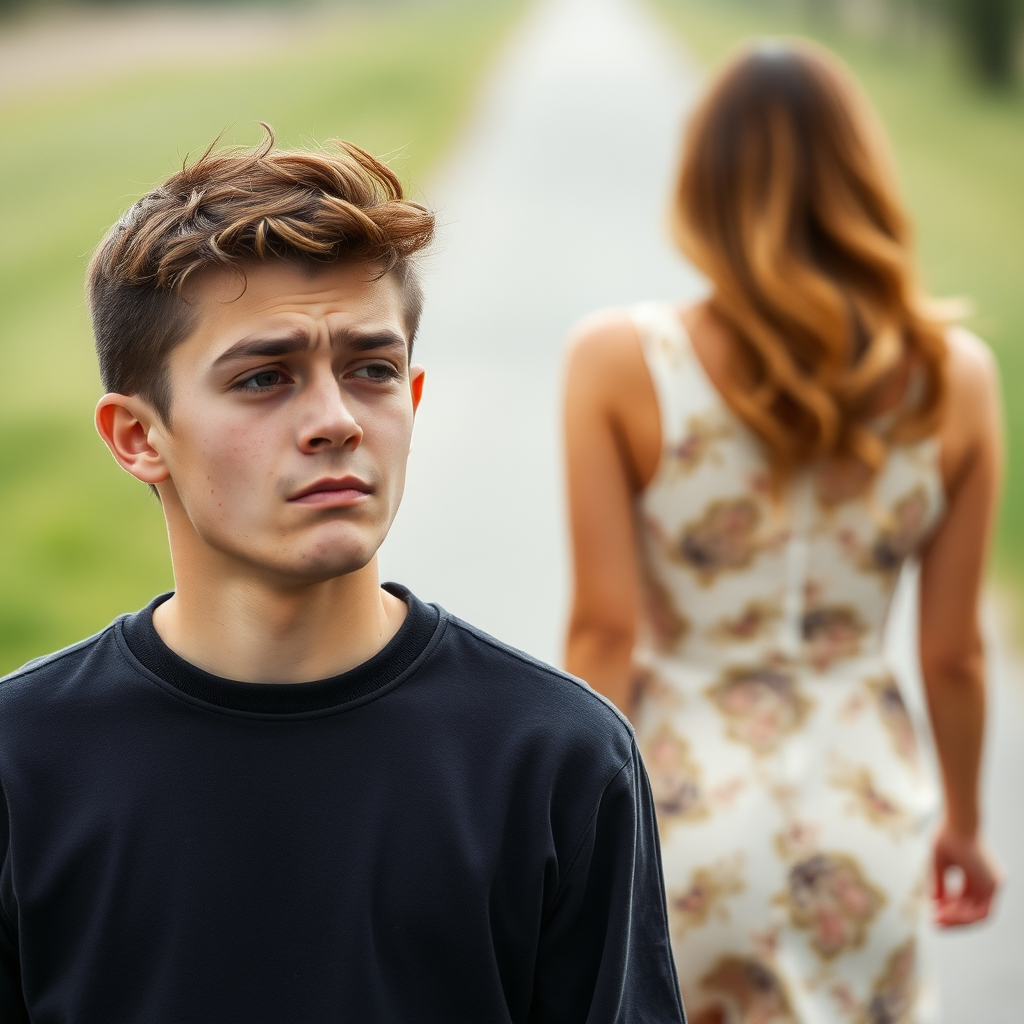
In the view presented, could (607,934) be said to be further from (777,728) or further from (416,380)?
(777,728)

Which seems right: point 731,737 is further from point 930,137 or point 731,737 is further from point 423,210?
point 930,137

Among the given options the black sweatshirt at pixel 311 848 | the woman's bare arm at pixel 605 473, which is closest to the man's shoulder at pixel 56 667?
the black sweatshirt at pixel 311 848

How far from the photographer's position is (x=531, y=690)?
1.91 meters

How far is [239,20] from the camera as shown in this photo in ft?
85.4

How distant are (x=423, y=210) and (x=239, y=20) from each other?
84.1 feet

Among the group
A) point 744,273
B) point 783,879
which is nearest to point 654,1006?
point 783,879

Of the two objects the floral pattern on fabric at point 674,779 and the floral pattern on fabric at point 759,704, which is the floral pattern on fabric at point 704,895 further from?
the floral pattern on fabric at point 759,704

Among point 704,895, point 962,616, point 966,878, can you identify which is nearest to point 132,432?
point 704,895

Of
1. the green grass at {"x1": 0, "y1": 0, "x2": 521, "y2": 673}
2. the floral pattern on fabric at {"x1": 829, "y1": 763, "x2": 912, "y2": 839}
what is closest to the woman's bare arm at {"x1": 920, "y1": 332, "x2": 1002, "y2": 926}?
the floral pattern on fabric at {"x1": 829, "y1": 763, "x2": 912, "y2": 839}

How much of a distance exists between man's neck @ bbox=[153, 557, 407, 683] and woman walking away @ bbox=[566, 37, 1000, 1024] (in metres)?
1.01

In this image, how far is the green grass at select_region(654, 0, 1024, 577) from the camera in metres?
12.9

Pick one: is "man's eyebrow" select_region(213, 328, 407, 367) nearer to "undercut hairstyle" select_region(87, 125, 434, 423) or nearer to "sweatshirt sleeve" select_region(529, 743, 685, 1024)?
"undercut hairstyle" select_region(87, 125, 434, 423)

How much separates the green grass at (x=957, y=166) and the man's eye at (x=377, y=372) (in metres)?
6.78

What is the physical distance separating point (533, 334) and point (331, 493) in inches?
426
